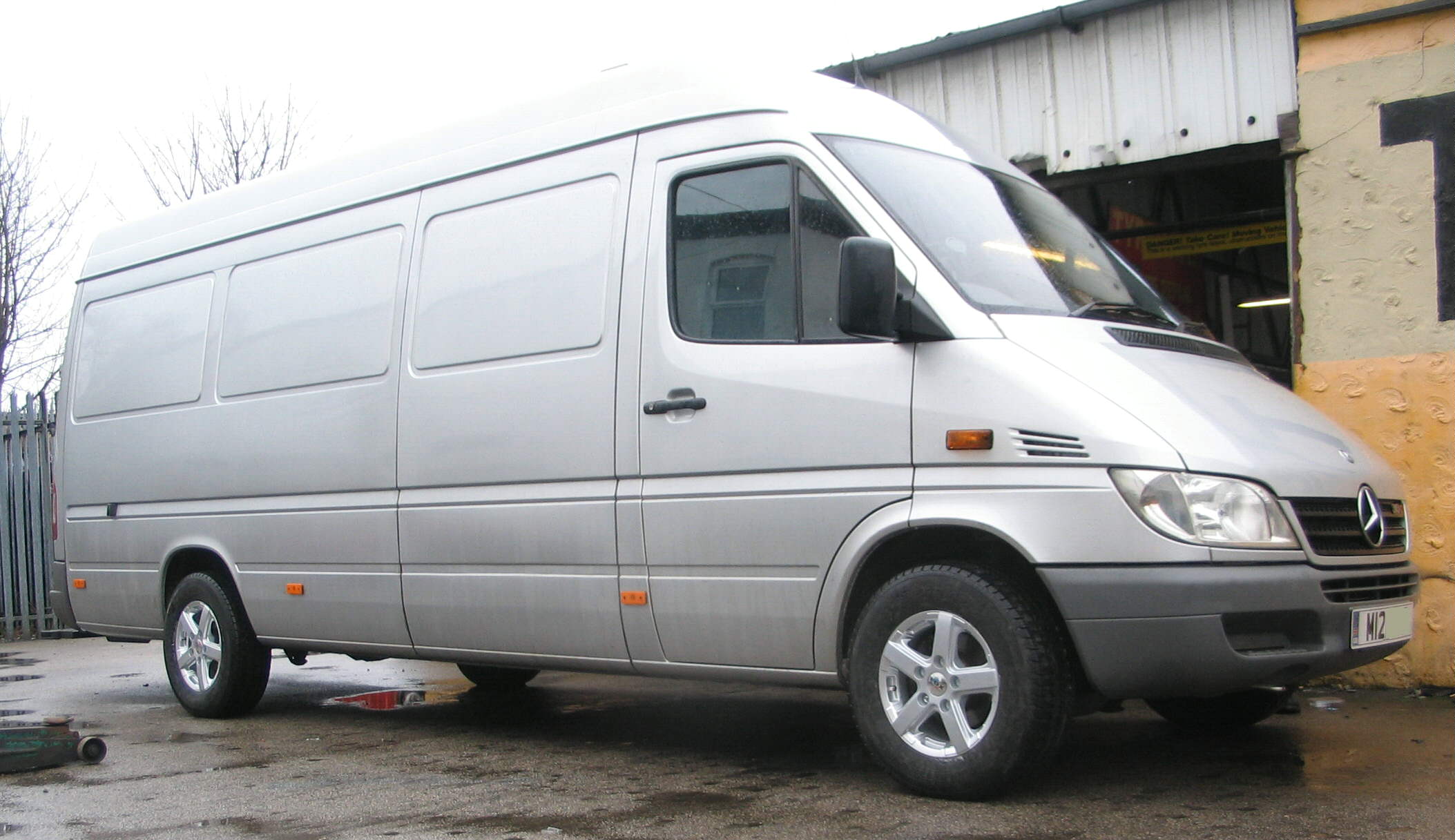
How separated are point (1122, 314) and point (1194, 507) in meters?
1.08

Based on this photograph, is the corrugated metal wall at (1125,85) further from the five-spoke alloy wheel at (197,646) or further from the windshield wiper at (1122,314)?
the five-spoke alloy wheel at (197,646)

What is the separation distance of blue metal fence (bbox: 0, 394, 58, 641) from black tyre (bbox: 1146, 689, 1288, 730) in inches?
419

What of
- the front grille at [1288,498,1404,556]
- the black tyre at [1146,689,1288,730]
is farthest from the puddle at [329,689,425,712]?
the front grille at [1288,498,1404,556]

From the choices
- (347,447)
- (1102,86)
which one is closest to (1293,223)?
(1102,86)

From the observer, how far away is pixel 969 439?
4.63 meters

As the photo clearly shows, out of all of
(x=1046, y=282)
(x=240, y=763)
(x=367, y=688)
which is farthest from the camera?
(x=367, y=688)

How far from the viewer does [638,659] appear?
560 cm

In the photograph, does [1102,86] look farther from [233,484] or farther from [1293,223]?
[233,484]

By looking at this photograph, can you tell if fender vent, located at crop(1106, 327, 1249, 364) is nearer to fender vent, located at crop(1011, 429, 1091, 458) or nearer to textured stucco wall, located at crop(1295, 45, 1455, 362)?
fender vent, located at crop(1011, 429, 1091, 458)

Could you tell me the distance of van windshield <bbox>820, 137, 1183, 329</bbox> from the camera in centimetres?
498

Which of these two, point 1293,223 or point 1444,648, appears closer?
point 1444,648

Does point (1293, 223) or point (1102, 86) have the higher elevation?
point (1102, 86)

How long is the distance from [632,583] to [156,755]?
2489 mm

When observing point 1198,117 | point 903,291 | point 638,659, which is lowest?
point 638,659
